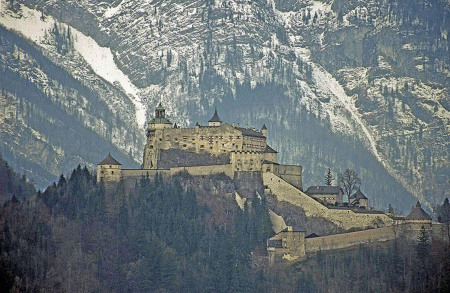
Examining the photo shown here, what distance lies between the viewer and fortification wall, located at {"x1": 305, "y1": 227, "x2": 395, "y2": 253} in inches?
6836

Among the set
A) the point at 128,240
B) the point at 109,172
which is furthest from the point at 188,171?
the point at 128,240

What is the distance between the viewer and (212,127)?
18862 cm

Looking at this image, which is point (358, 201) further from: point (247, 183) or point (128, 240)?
point (128, 240)

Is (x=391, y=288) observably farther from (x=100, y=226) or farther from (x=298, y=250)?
(x=100, y=226)

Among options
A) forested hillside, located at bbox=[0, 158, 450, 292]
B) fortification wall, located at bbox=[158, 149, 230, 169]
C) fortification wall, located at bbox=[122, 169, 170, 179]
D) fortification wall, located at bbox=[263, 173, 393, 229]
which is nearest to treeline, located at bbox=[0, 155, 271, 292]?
forested hillside, located at bbox=[0, 158, 450, 292]

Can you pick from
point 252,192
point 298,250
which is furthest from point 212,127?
point 298,250

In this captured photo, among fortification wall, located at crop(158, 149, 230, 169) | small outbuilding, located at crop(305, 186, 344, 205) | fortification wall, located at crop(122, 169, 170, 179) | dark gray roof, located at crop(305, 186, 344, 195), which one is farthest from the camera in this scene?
dark gray roof, located at crop(305, 186, 344, 195)

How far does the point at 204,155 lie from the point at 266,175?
807 cm

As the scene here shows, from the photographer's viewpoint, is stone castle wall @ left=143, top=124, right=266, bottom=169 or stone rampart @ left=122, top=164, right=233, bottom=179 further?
stone castle wall @ left=143, top=124, right=266, bottom=169

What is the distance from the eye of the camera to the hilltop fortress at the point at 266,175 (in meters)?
174

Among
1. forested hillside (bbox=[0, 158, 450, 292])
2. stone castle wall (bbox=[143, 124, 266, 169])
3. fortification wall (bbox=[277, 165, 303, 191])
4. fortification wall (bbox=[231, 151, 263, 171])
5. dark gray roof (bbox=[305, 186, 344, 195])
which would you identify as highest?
stone castle wall (bbox=[143, 124, 266, 169])

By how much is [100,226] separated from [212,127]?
1766 cm

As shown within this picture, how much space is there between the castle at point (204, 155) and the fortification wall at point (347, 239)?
1365 cm

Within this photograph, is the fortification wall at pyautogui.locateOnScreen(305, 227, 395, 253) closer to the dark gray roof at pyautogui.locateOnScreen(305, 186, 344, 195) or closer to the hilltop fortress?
the hilltop fortress
